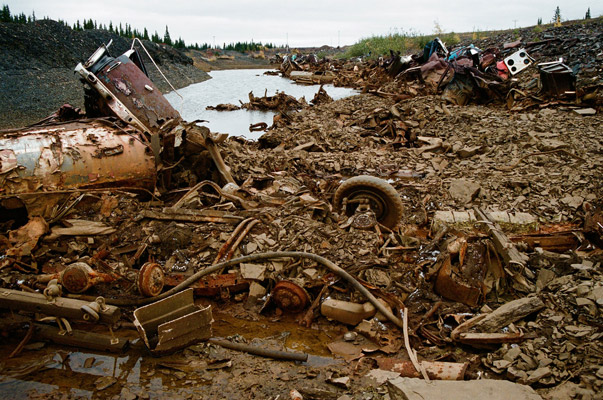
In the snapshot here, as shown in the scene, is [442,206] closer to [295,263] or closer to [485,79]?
[295,263]

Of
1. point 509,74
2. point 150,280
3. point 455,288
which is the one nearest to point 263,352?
point 150,280

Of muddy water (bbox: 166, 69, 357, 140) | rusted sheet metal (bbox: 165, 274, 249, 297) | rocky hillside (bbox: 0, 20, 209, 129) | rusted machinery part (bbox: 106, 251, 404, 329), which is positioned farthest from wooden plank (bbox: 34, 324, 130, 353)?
rocky hillside (bbox: 0, 20, 209, 129)

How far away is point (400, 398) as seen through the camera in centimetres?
255

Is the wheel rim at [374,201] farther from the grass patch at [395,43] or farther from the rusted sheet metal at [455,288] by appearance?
the grass patch at [395,43]

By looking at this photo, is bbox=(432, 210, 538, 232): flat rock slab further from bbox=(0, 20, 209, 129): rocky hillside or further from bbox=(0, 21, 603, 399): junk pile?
bbox=(0, 20, 209, 129): rocky hillside

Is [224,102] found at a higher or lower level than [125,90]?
higher

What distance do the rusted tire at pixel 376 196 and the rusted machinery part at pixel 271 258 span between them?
1.41m

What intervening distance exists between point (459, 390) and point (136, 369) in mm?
2431

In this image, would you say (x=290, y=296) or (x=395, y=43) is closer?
(x=290, y=296)

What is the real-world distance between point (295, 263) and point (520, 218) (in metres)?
3.24

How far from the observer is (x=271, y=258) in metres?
3.98

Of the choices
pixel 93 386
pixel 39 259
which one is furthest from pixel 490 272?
pixel 39 259

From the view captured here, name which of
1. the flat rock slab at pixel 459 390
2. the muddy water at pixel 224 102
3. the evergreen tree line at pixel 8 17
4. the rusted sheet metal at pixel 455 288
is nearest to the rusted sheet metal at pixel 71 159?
the muddy water at pixel 224 102

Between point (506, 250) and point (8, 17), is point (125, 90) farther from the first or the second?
point (8, 17)
